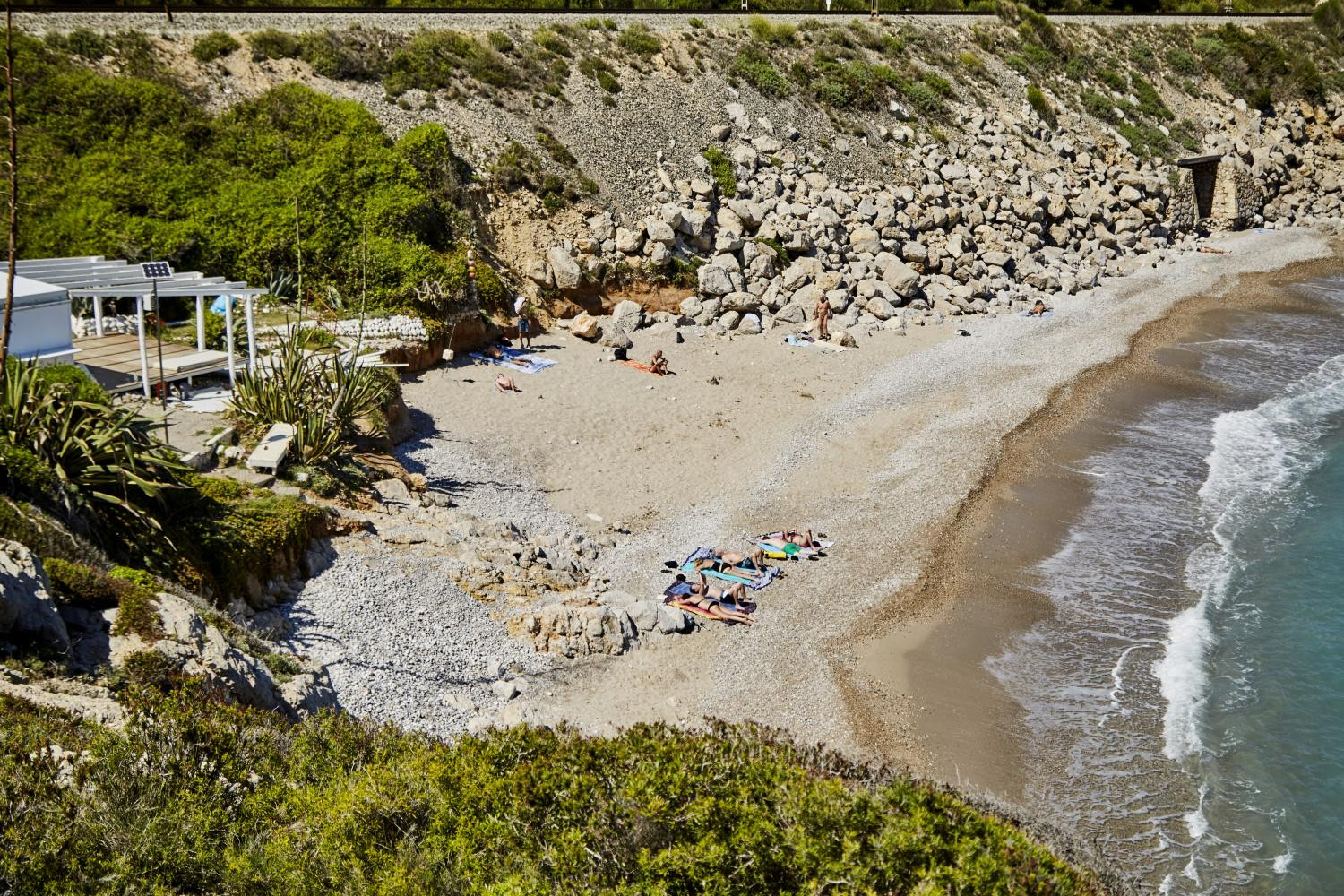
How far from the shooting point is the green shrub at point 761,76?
38.7 meters

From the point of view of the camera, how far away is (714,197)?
3303 cm

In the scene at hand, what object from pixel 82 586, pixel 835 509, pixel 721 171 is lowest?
pixel 835 509

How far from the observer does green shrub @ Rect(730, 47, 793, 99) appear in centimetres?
3869

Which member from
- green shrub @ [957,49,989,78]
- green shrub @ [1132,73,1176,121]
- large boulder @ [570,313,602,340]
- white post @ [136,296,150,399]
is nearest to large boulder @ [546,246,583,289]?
large boulder @ [570,313,602,340]

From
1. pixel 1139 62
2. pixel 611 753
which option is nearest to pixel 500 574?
pixel 611 753

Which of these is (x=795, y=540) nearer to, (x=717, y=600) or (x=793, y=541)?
(x=793, y=541)

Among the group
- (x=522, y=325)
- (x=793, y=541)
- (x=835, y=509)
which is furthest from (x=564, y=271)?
(x=793, y=541)

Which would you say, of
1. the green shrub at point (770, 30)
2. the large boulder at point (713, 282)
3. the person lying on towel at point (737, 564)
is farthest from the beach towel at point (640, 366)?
the green shrub at point (770, 30)

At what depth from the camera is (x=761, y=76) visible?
3888 centimetres

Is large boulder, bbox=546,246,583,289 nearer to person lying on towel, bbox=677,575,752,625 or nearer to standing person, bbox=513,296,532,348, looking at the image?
standing person, bbox=513,296,532,348

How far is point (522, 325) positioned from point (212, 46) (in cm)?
1295

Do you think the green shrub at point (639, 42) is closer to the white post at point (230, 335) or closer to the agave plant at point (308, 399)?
the agave plant at point (308, 399)

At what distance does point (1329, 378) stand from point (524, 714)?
89.7 feet

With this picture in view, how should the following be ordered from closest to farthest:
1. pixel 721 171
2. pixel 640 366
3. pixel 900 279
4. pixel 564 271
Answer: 1. pixel 640 366
2. pixel 564 271
3. pixel 900 279
4. pixel 721 171
